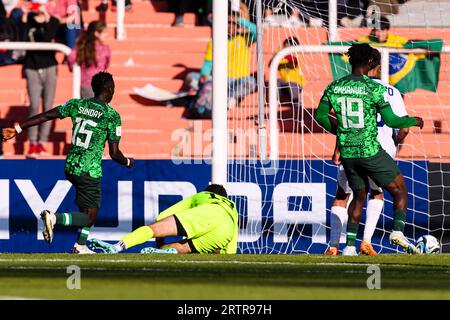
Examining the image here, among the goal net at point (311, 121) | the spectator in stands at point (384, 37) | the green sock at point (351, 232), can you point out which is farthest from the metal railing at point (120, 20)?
the green sock at point (351, 232)

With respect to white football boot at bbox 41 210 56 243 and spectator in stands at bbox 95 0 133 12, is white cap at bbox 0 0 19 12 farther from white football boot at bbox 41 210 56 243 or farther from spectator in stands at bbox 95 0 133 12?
white football boot at bbox 41 210 56 243

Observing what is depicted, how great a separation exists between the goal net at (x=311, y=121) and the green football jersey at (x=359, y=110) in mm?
2370

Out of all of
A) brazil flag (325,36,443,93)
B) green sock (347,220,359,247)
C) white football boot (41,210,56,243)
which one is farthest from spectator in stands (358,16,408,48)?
white football boot (41,210,56,243)

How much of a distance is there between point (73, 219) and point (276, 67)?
358 centimetres

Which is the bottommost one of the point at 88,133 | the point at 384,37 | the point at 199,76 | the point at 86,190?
the point at 86,190

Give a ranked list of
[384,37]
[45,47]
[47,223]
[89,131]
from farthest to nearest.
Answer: [384,37] < [45,47] < [89,131] < [47,223]

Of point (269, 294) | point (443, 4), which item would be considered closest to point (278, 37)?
point (443, 4)

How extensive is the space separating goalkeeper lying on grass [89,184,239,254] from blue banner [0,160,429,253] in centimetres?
166

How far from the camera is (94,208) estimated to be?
472 inches

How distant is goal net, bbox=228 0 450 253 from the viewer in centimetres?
1364

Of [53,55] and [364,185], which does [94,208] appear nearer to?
[364,185]

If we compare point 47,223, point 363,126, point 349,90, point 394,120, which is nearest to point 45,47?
A: point 47,223

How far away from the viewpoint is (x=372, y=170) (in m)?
11.2

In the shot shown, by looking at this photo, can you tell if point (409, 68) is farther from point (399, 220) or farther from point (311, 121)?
point (399, 220)
